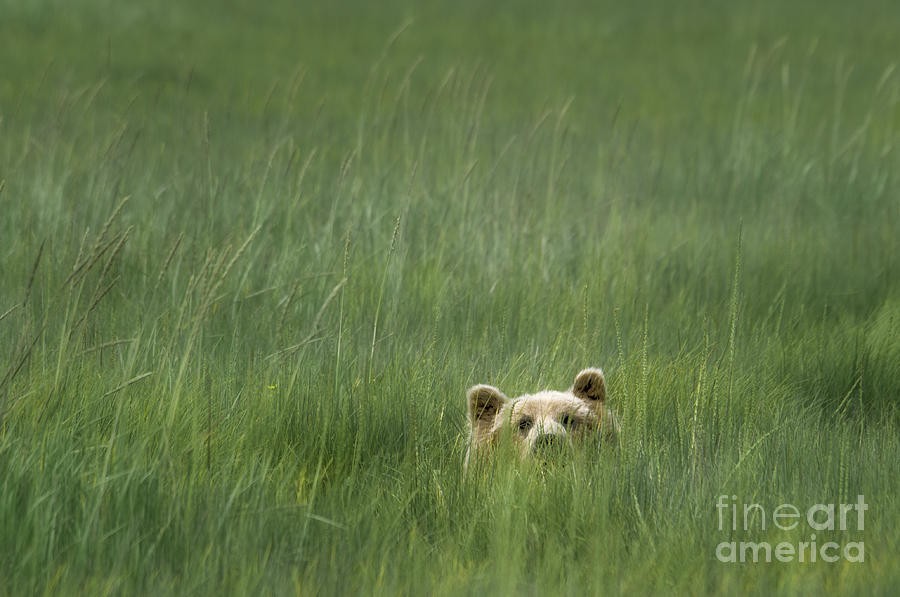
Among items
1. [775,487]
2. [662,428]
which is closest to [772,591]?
[775,487]

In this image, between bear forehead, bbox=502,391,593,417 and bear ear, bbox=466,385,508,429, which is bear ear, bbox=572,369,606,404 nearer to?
bear forehead, bbox=502,391,593,417

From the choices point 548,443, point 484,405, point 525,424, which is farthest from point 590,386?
point 548,443

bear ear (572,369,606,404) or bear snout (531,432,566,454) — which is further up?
bear snout (531,432,566,454)

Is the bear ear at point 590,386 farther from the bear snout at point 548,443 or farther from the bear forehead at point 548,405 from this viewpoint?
the bear snout at point 548,443

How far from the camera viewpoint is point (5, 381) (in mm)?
3041

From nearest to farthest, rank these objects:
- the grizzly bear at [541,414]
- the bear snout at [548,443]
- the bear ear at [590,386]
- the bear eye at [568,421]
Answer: the bear snout at [548,443]
the grizzly bear at [541,414]
the bear eye at [568,421]
the bear ear at [590,386]

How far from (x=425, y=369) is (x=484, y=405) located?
14.7 inches

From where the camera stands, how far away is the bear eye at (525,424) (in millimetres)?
3908

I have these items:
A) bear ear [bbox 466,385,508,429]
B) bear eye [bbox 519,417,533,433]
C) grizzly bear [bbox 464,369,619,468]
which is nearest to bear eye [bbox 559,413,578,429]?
grizzly bear [bbox 464,369,619,468]

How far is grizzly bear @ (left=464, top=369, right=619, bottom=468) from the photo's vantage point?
3.65 metres

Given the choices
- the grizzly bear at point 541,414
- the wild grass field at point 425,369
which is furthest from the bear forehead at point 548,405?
the wild grass field at point 425,369

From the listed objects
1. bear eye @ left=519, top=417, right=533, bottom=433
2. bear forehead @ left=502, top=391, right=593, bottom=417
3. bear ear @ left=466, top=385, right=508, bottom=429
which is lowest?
bear eye @ left=519, top=417, right=533, bottom=433

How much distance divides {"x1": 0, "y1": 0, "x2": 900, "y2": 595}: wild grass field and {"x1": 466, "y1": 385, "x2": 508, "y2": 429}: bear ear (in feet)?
0.24

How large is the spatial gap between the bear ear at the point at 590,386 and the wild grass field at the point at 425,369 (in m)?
0.12
